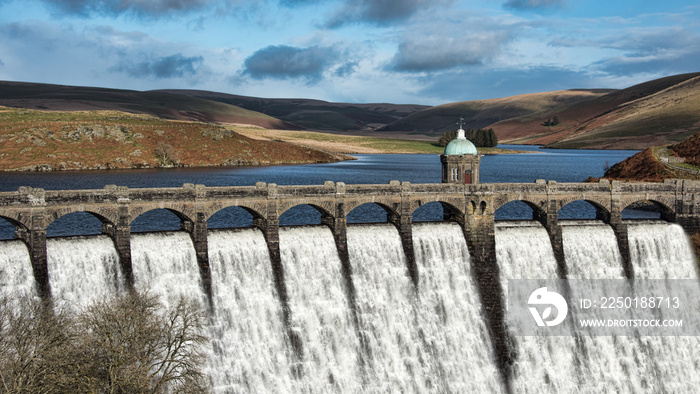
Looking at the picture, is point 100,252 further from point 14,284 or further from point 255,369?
point 255,369

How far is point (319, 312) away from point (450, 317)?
1355 cm

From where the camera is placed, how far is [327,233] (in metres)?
59.8

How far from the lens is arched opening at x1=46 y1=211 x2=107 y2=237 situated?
76500mm

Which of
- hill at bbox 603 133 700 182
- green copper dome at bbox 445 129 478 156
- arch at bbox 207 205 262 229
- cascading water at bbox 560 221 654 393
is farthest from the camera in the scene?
hill at bbox 603 133 700 182

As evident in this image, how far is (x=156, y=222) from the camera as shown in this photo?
285 ft

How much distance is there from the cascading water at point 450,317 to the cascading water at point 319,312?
7987mm

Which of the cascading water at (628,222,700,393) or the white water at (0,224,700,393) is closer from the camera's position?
the white water at (0,224,700,393)

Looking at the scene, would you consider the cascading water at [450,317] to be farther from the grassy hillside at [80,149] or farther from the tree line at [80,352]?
the grassy hillside at [80,149]

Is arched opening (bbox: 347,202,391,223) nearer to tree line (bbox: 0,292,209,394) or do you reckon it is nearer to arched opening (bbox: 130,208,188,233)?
arched opening (bbox: 130,208,188,233)

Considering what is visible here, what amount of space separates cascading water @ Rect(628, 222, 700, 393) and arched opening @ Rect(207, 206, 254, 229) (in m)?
50.1

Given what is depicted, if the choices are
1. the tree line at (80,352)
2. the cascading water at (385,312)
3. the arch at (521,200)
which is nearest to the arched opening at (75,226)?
the cascading water at (385,312)

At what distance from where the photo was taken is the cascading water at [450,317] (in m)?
57.7

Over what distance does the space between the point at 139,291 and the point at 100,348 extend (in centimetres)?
1218
